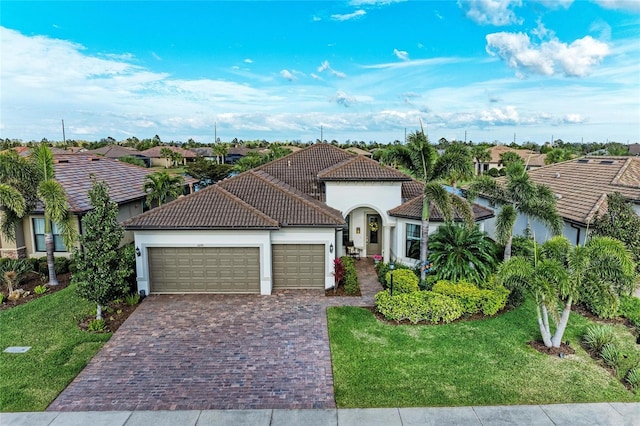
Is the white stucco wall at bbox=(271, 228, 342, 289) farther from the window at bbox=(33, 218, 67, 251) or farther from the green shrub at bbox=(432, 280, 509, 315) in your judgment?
the window at bbox=(33, 218, 67, 251)

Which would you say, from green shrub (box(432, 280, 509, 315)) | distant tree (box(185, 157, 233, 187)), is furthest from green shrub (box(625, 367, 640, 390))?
distant tree (box(185, 157, 233, 187))

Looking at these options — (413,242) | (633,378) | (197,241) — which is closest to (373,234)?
(413,242)

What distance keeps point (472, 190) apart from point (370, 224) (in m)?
5.89

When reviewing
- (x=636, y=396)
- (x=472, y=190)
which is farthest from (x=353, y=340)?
(x=472, y=190)

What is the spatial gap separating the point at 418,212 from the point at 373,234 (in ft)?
11.8

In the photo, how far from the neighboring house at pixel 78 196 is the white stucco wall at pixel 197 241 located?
10.5 ft

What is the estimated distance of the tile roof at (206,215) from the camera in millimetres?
15094

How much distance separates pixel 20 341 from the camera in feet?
39.1

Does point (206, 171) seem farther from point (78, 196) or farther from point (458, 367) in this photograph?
point (458, 367)

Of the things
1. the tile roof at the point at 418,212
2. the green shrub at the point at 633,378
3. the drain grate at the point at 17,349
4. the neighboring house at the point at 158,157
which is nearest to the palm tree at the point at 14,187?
the drain grate at the point at 17,349

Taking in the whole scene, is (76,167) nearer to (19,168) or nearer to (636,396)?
(19,168)

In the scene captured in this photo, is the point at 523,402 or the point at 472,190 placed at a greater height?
the point at 472,190

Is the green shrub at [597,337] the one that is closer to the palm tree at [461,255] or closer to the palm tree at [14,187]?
the palm tree at [461,255]

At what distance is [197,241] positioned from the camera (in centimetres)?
1547
